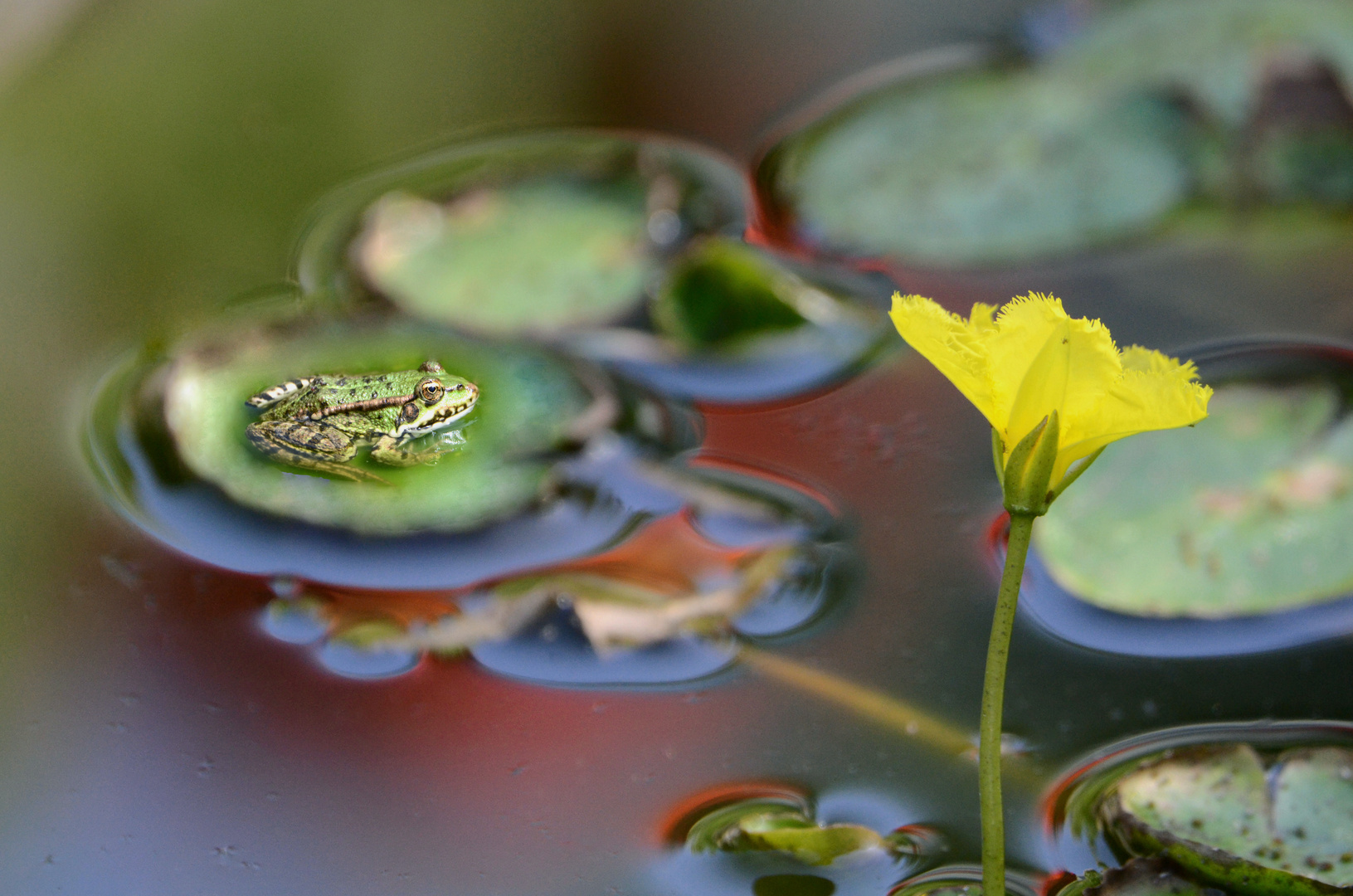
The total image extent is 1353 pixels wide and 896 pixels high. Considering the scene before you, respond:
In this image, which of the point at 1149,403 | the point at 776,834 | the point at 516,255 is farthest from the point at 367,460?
the point at 1149,403

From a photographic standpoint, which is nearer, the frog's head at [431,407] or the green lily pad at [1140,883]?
the green lily pad at [1140,883]

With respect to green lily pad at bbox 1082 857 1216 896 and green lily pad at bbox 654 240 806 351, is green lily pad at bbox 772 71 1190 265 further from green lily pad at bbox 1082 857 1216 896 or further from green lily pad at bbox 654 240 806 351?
green lily pad at bbox 1082 857 1216 896

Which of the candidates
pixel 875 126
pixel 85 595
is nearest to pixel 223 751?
pixel 85 595

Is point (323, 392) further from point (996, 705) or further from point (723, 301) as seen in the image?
point (996, 705)

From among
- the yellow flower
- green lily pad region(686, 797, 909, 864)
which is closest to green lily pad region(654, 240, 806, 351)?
green lily pad region(686, 797, 909, 864)

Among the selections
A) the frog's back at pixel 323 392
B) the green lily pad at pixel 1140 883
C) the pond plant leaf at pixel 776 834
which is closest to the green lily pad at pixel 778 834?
the pond plant leaf at pixel 776 834

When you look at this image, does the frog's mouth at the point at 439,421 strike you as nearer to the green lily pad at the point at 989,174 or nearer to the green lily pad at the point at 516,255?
the green lily pad at the point at 516,255
